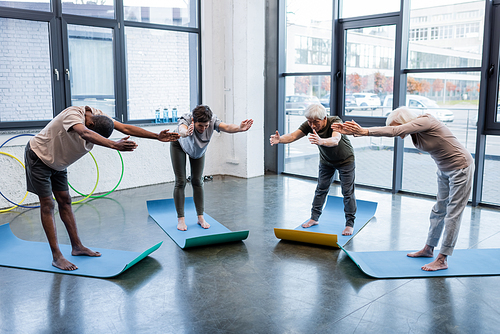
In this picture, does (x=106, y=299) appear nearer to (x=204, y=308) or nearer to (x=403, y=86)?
(x=204, y=308)

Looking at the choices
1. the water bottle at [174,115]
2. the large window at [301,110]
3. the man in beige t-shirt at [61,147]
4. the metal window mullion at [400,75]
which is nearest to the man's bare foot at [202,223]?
the man in beige t-shirt at [61,147]

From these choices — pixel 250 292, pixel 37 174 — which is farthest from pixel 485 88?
pixel 37 174

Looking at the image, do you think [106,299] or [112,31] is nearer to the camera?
Result: [106,299]

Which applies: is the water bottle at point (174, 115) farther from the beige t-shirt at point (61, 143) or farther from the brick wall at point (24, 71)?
the beige t-shirt at point (61, 143)

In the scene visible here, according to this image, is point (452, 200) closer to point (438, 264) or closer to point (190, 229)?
point (438, 264)

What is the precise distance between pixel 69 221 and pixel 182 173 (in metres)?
1.16

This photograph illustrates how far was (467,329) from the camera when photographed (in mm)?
2662

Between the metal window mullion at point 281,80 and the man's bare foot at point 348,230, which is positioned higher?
the metal window mullion at point 281,80

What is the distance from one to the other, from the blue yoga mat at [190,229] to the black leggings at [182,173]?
189mm

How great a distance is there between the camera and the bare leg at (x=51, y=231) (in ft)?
11.5

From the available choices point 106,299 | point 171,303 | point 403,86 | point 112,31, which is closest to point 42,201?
point 106,299

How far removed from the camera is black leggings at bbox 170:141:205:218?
4.42 m

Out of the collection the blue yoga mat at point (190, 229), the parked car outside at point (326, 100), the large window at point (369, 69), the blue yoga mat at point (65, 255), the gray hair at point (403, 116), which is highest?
the large window at point (369, 69)

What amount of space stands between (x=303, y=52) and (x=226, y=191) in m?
2.50
